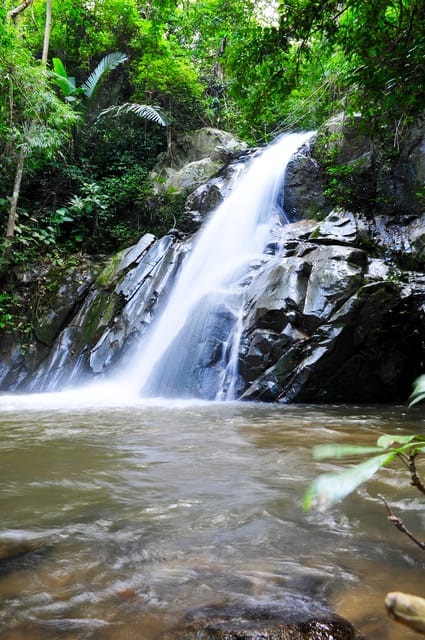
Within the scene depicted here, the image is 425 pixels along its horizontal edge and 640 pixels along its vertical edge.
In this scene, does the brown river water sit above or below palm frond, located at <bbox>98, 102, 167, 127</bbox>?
below

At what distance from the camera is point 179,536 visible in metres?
1.84

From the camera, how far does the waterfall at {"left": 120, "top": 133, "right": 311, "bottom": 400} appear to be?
6.53 metres

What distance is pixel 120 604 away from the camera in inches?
52.4

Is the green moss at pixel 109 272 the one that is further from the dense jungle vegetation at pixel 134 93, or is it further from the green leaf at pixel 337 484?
the green leaf at pixel 337 484

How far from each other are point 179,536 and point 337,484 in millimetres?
1449

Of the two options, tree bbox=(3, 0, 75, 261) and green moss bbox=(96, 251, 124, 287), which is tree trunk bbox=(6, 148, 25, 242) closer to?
tree bbox=(3, 0, 75, 261)

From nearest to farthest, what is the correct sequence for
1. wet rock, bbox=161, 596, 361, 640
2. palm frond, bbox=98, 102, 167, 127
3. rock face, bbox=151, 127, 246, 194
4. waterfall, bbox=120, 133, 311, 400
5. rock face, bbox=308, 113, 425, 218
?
wet rock, bbox=161, 596, 361, 640, waterfall, bbox=120, 133, 311, 400, rock face, bbox=308, 113, 425, 218, rock face, bbox=151, 127, 246, 194, palm frond, bbox=98, 102, 167, 127

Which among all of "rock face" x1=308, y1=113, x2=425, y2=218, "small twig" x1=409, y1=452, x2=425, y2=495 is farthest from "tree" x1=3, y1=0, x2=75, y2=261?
"small twig" x1=409, y1=452, x2=425, y2=495

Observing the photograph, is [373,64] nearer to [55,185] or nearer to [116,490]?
[116,490]

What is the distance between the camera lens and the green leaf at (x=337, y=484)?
1.87 ft

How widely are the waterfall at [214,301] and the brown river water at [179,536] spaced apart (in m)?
2.80

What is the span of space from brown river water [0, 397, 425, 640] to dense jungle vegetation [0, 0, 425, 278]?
313 centimetres

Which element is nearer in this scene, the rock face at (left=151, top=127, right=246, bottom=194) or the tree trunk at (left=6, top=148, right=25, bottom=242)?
the tree trunk at (left=6, top=148, right=25, bottom=242)

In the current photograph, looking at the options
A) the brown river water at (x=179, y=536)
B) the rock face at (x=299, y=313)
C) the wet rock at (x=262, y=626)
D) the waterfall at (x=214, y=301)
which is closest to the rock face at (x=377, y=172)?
the rock face at (x=299, y=313)
